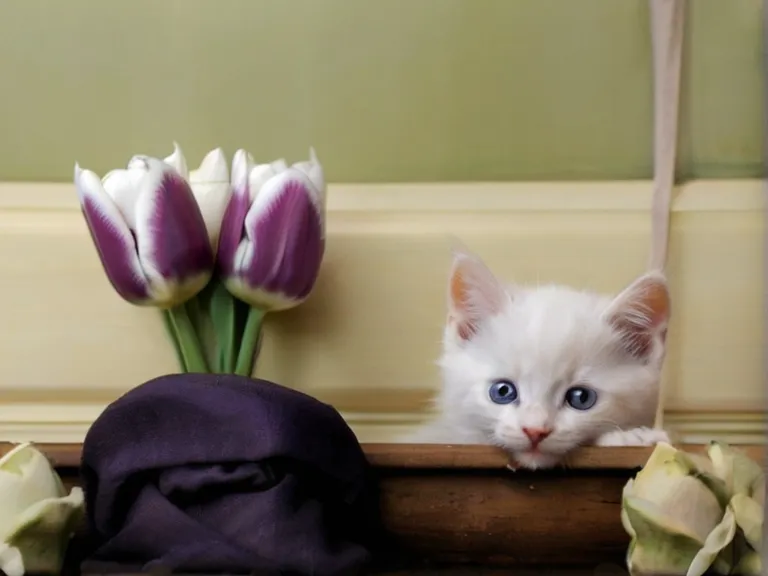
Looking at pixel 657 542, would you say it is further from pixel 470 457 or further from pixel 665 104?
pixel 665 104

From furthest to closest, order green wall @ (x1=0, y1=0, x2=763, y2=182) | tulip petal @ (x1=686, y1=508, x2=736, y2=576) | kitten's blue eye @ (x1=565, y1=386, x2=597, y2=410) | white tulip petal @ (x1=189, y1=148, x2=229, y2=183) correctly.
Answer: green wall @ (x1=0, y1=0, x2=763, y2=182), white tulip petal @ (x1=189, y1=148, x2=229, y2=183), kitten's blue eye @ (x1=565, y1=386, x2=597, y2=410), tulip petal @ (x1=686, y1=508, x2=736, y2=576)

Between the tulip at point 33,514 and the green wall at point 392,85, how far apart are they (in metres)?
0.35

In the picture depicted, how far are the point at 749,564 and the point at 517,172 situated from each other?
0.40 m

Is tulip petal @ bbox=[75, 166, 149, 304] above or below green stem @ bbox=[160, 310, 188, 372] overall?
above

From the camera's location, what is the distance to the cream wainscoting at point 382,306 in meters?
0.70

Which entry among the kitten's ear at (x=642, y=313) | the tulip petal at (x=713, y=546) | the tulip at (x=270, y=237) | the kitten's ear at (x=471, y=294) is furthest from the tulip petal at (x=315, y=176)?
the tulip petal at (x=713, y=546)

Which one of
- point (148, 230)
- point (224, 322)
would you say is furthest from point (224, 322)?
point (148, 230)

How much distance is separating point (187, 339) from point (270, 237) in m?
0.10

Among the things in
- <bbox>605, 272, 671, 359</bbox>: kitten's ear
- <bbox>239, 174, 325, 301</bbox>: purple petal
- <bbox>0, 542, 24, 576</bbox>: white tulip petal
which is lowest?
<bbox>0, 542, 24, 576</bbox>: white tulip petal

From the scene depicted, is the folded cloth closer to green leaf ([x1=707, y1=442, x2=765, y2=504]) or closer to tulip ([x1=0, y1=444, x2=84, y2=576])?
tulip ([x1=0, y1=444, x2=84, y2=576])

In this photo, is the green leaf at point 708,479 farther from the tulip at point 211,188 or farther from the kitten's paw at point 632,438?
the tulip at point 211,188

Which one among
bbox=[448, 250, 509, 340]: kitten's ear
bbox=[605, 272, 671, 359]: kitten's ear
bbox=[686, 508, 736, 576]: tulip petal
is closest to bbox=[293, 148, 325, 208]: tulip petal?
bbox=[448, 250, 509, 340]: kitten's ear

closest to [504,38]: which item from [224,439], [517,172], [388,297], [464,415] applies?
[517,172]

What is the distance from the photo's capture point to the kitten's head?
513mm
